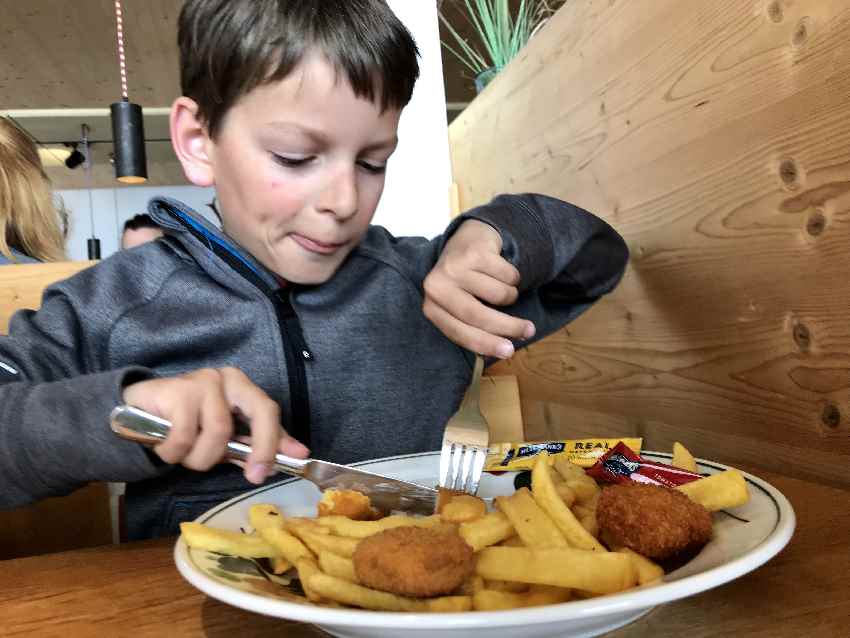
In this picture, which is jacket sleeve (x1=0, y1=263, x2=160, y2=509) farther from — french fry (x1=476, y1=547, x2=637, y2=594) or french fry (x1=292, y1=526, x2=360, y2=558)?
french fry (x1=476, y1=547, x2=637, y2=594)

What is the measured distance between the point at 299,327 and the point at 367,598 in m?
0.62

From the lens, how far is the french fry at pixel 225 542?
1.52 feet

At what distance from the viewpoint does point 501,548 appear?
41 cm

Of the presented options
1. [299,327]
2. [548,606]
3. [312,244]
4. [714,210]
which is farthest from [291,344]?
[548,606]

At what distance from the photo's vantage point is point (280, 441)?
60cm

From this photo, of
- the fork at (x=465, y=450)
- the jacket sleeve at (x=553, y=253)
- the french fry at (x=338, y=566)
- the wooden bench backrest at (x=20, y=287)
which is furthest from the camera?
the wooden bench backrest at (x=20, y=287)

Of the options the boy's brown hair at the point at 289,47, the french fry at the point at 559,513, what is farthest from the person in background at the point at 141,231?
the french fry at the point at 559,513

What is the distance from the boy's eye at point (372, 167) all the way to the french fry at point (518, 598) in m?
0.59

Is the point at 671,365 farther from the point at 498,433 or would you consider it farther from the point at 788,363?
the point at 498,433

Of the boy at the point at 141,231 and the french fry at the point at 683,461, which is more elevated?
the boy at the point at 141,231

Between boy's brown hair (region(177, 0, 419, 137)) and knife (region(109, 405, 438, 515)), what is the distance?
45cm

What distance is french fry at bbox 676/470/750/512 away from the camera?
469 mm

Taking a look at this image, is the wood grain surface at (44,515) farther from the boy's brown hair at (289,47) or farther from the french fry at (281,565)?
the french fry at (281,565)

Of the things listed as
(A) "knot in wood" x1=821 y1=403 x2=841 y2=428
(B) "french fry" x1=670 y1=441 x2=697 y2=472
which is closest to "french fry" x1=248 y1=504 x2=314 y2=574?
(B) "french fry" x1=670 y1=441 x2=697 y2=472
